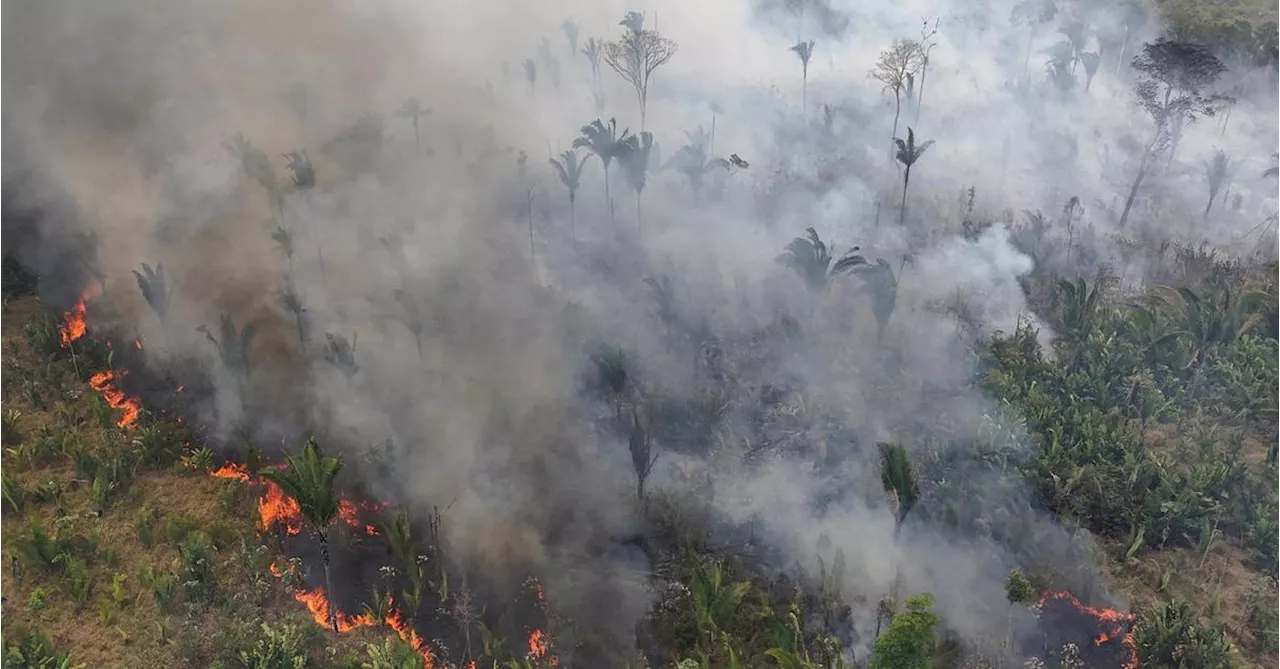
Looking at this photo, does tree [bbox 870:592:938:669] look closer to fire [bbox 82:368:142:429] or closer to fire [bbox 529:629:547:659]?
fire [bbox 529:629:547:659]

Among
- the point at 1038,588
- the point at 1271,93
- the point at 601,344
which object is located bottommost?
the point at 1038,588

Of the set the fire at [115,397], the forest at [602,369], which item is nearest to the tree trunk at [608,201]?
the forest at [602,369]

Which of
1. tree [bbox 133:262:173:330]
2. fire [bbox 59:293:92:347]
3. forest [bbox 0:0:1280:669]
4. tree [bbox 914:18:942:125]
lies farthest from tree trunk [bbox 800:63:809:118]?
fire [bbox 59:293:92:347]

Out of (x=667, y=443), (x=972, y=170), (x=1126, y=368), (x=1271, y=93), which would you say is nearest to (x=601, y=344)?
(x=667, y=443)

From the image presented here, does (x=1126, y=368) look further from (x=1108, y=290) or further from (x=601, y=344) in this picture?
(x=601, y=344)

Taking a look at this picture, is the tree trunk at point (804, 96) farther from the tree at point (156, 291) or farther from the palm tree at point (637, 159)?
the tree at point (156, 291)

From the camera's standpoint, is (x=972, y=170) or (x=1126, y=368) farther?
(x=972, y=170)
